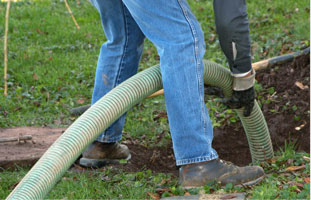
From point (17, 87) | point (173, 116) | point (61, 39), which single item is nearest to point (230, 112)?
point (173, 116)

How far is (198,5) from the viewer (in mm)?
7203

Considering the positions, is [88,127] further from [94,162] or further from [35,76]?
[35,76]

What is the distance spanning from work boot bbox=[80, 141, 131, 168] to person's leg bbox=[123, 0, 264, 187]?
888 millimetres

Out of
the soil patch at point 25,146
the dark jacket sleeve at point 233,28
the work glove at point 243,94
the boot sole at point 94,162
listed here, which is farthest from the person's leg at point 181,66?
the soil patch at point 25,146

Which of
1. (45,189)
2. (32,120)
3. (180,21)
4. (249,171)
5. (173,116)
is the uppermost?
→ (180,21)

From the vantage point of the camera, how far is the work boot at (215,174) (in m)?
2.64

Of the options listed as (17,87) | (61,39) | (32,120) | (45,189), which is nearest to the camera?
(45,189)

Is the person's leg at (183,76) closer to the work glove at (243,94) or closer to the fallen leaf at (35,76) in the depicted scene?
the work glove at (243,94)

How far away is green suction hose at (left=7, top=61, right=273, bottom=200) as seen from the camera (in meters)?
2.23

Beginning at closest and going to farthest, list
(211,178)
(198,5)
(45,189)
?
(45,189) → (211,178) → (198,5)

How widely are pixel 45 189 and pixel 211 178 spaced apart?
0.95m

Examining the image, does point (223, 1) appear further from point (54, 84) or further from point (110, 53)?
point (54, 84)

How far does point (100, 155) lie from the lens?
3371 mm

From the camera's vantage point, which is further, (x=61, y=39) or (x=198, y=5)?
(x=198, y=5)
